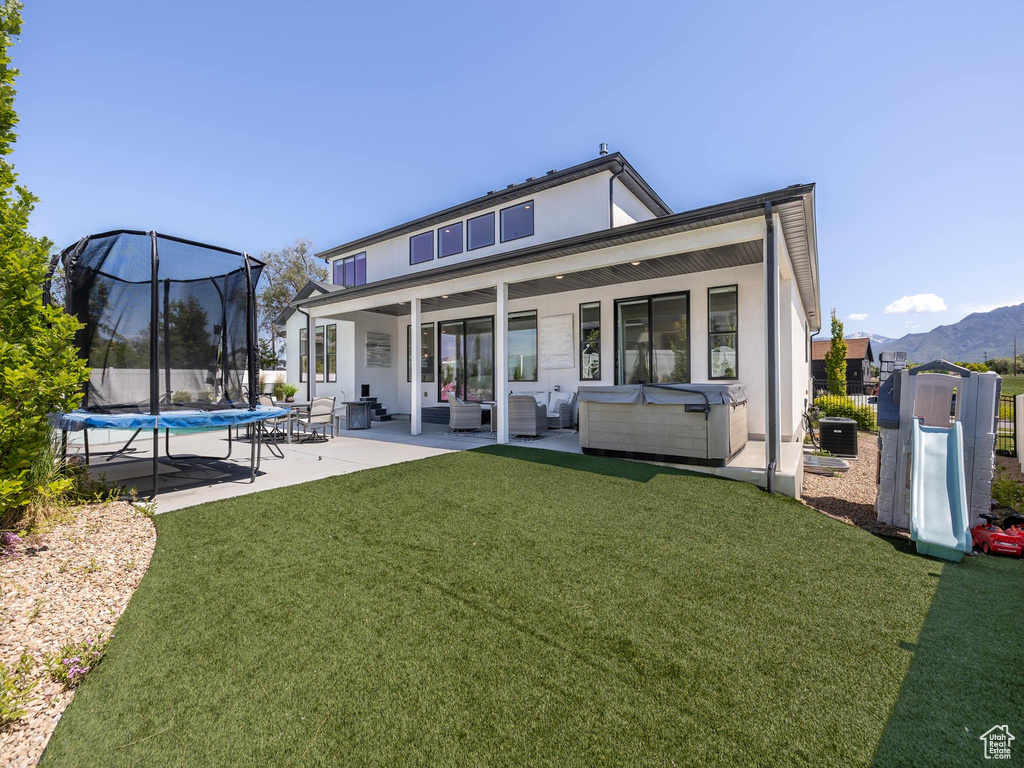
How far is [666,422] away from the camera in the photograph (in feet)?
20.5

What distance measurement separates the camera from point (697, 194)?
17.9m

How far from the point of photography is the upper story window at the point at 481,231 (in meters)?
11.9

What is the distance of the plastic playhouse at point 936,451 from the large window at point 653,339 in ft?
14.7

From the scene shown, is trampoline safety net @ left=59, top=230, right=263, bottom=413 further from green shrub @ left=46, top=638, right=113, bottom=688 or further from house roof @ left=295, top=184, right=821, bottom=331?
house roof @ left=295, top=184, right=821, bottom=331

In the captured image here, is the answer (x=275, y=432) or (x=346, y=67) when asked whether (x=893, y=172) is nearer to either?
(x=346, y=67)

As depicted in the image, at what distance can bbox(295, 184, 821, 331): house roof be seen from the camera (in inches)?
218

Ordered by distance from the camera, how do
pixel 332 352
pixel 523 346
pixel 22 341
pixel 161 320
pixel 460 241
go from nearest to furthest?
pixel 22 341
pixel 161 320
pixel 523 346
pixel 460 241
pixel 332 352

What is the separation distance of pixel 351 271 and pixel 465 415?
9012 millimetres

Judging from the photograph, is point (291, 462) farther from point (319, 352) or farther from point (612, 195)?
point (319, 352)

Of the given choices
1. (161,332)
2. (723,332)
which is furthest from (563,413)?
(161,332)

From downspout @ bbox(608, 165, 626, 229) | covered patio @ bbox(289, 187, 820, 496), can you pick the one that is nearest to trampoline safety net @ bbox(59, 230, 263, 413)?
covered patio @ bbox(289, 187, 820, 496)

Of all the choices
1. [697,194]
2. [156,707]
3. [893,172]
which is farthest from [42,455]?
[697,194]

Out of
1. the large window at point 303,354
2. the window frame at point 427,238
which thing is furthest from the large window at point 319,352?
the window frame at point 427,238

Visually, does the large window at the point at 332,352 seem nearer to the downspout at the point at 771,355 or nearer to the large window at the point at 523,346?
the large window at the point at 523,346
